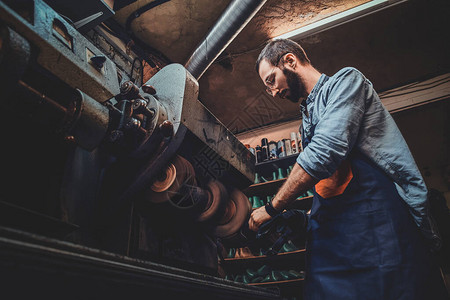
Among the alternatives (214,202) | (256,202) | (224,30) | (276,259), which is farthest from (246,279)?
(224,30)

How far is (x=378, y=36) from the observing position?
2789mm

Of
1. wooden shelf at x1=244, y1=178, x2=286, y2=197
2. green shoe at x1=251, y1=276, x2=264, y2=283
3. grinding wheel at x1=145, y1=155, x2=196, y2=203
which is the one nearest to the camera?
grinding wheel at x1=145, y1=155, x2=196, y2=203

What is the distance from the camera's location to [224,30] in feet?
7.36

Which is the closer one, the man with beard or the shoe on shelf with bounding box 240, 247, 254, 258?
the man with beard

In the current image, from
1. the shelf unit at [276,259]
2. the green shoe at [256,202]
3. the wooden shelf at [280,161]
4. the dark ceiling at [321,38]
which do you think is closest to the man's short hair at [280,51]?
the dark ceiling at [321,38]

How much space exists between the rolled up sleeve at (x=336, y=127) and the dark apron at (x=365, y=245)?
120 millimetres

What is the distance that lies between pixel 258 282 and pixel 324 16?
2.69m

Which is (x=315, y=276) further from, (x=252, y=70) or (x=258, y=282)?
(x=252, y=70)

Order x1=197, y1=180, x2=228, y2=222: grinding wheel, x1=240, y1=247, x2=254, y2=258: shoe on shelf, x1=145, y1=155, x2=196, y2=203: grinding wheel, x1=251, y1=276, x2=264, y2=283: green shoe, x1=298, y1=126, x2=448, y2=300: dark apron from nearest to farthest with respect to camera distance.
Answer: x1=298, y1=126, x2=448, y2=300: dark apron < x1=145, y1=155, x2=196, y2=203: grinding wheel < x1=197, y1=180, x2=228, y2=222: grinding wheel < x1=251, y1=276, x2=264, y2=283: green shoe < x1=240, y1=247, x2=254, y2=258: shoe on shelf

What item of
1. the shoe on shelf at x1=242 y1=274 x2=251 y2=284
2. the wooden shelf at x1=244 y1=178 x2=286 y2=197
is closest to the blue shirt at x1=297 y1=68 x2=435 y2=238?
the wooden shelf at x1=244 y1=178 x2=286 y2=197

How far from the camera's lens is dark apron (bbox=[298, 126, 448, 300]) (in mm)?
850

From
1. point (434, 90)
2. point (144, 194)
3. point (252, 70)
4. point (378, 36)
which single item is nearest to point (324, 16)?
point (378, 36)

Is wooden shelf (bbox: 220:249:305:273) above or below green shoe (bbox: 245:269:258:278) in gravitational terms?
above

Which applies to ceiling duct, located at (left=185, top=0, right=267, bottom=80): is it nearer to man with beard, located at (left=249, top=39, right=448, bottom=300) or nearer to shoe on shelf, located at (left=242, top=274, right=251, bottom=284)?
man with beard, located at (left=249, top=39, right=448, bottom=300)
